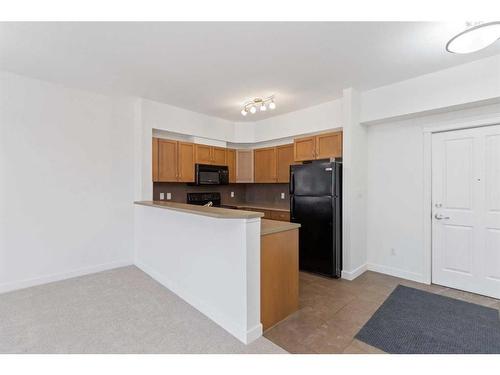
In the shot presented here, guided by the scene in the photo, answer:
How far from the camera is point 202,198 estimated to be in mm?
4934

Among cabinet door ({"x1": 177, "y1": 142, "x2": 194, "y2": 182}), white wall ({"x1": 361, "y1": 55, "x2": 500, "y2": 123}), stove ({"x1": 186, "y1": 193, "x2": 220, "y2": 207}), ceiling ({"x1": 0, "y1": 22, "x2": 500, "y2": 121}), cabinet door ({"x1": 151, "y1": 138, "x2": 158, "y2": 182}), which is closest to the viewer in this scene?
ceiling ({"x1": 0, "y1": 22, "x2": 500, "y2": 121})

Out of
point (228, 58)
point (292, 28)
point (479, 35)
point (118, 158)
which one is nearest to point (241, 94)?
point (228, 58)

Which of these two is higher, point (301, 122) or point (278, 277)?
point (301, 122)

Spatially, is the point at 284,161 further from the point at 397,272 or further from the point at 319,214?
the point at 397,272

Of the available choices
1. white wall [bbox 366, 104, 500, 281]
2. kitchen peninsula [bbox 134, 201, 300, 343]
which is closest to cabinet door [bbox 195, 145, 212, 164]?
kitchen peninsula [bbox 134, 201, 300, 343]

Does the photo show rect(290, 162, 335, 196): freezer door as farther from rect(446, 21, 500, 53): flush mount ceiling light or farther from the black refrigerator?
rect(446, 21, 500, 53): flush mount ceiling light

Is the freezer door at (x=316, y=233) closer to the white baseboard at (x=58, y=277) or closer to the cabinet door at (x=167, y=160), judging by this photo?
the cabinet door at (x=167, y=160)

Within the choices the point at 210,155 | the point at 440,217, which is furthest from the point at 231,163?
the point at 440,217

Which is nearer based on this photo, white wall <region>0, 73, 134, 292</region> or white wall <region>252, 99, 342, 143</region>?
white wall <region>0, 73, 134, 292</region>

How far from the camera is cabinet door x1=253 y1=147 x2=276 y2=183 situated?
4.87 metres

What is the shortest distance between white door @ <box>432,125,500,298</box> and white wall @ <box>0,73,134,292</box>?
4411 millimetres

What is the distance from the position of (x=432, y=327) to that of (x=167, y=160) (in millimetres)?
4027

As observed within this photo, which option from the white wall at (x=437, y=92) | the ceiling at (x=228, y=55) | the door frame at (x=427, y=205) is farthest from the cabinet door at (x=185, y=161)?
the door frame at (x=427, y=205)
